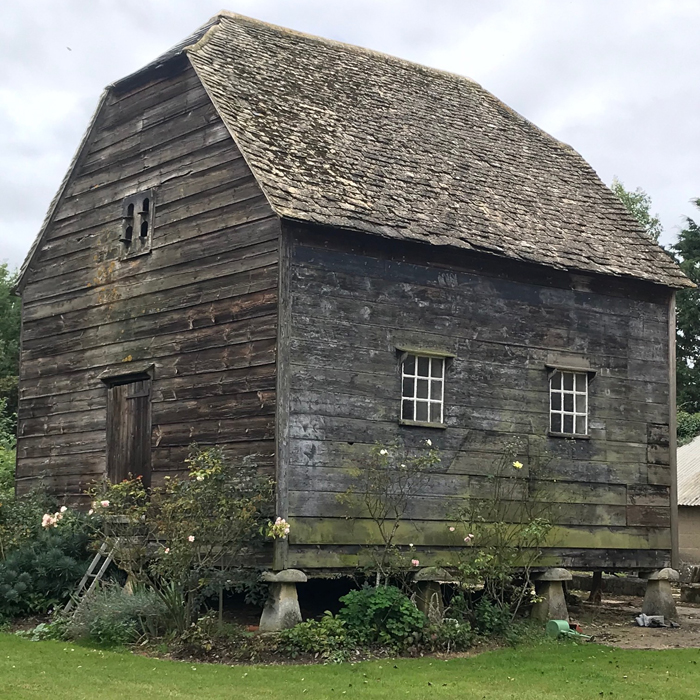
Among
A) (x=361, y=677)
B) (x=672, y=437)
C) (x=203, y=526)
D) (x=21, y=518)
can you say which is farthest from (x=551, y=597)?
(x=21, y=518)

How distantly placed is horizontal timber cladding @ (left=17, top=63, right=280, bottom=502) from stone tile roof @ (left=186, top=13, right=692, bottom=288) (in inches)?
27.8

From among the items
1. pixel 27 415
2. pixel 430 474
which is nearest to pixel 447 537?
pixel 430 474

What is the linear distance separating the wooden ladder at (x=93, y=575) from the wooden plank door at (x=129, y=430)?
49.9 inches

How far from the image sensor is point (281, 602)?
47.0 ft

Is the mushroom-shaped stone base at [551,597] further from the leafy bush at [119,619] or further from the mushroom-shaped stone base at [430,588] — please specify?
the leafy bush at [119,619]

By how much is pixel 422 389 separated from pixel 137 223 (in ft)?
18.1

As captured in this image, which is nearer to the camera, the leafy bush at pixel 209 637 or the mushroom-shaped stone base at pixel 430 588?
the leafy bush at pixel 209 637

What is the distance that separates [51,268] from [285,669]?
9674 mm

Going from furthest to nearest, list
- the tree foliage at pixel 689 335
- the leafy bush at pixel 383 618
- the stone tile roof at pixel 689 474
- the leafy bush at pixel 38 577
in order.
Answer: the tree foliage at pixel 689 335 < the stone tile roof at pixel 689 474 < the leafy bush at pixel 38 577 < the leafy bush at pixel 383 618

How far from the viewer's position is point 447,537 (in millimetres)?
16062

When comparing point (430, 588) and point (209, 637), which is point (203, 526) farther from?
point (430, 588)

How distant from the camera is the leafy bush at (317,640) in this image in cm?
1357

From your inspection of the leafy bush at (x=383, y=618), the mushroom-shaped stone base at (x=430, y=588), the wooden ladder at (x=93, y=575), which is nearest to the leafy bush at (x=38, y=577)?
the wooden ladder at (x=93, y=575)

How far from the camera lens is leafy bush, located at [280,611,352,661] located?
1357cm
